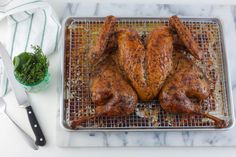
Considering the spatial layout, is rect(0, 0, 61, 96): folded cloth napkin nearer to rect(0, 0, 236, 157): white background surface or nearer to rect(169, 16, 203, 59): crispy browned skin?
rect(0, 0, 236, 157): white background surface

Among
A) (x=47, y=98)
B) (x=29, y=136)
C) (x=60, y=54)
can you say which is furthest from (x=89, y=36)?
(x=29, y=136)

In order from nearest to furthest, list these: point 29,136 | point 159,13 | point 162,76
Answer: point 162,76 < point 29,136 < point 159,13

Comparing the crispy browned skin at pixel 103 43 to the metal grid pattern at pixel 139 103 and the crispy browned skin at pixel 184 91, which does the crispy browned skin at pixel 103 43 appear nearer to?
the metal grid pattern at pixel 139 103

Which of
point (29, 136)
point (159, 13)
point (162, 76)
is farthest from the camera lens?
point (159, 13)

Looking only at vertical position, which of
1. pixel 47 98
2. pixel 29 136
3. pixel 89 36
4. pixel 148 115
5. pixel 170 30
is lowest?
pixel 29 136

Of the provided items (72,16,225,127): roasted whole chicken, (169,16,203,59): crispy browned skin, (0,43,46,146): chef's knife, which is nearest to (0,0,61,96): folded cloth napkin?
(0,43,46,146): chef's knife

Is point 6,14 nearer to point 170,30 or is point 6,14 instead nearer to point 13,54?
point 13,54

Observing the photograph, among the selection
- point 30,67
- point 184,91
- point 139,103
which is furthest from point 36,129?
point 184,91

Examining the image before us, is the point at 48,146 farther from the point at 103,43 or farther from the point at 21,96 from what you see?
the point at 103,43
